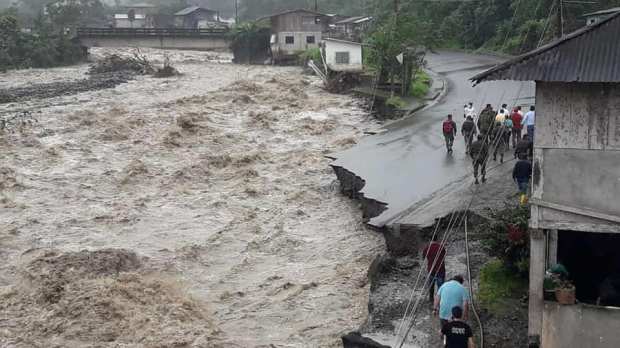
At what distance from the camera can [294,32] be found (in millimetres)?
69312

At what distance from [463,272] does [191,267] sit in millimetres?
6892

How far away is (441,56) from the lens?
57.3m

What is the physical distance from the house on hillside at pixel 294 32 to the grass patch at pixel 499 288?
56195 millimetres

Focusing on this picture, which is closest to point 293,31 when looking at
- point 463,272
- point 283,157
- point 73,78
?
point 73,78

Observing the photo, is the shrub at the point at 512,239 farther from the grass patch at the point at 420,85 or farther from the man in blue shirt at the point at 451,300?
the grass patch at the point at 420,85

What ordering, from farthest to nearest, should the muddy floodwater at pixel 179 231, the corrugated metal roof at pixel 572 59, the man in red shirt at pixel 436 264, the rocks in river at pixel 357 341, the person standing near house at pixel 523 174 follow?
the person standing near house at pixel 523 174 → the muddy floodwater at pixel 179 231 → the man in red shirt at pixel 436 264 → the rocks in river at pixel 357 341 → the corrugated metal roof at pixel 572 59

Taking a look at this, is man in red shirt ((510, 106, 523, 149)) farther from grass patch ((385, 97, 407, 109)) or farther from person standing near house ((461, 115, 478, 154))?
grass patch ((385, 97, 407, 109))

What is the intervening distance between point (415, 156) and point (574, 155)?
44.3ft

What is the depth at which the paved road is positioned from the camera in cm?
1983

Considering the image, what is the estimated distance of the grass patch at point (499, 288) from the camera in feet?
42.1

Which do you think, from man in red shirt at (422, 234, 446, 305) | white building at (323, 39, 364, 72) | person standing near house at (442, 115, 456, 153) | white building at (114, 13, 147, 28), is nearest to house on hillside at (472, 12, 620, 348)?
man in red shirt at (422, 234, 446, 305)

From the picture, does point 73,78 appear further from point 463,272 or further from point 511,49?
point 463,272

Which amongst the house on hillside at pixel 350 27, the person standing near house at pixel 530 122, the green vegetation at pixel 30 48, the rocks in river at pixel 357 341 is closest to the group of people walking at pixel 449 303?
the rocks in river at pixel 357 341

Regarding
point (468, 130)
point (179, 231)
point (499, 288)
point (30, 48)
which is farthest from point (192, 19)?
point (499, 288)
